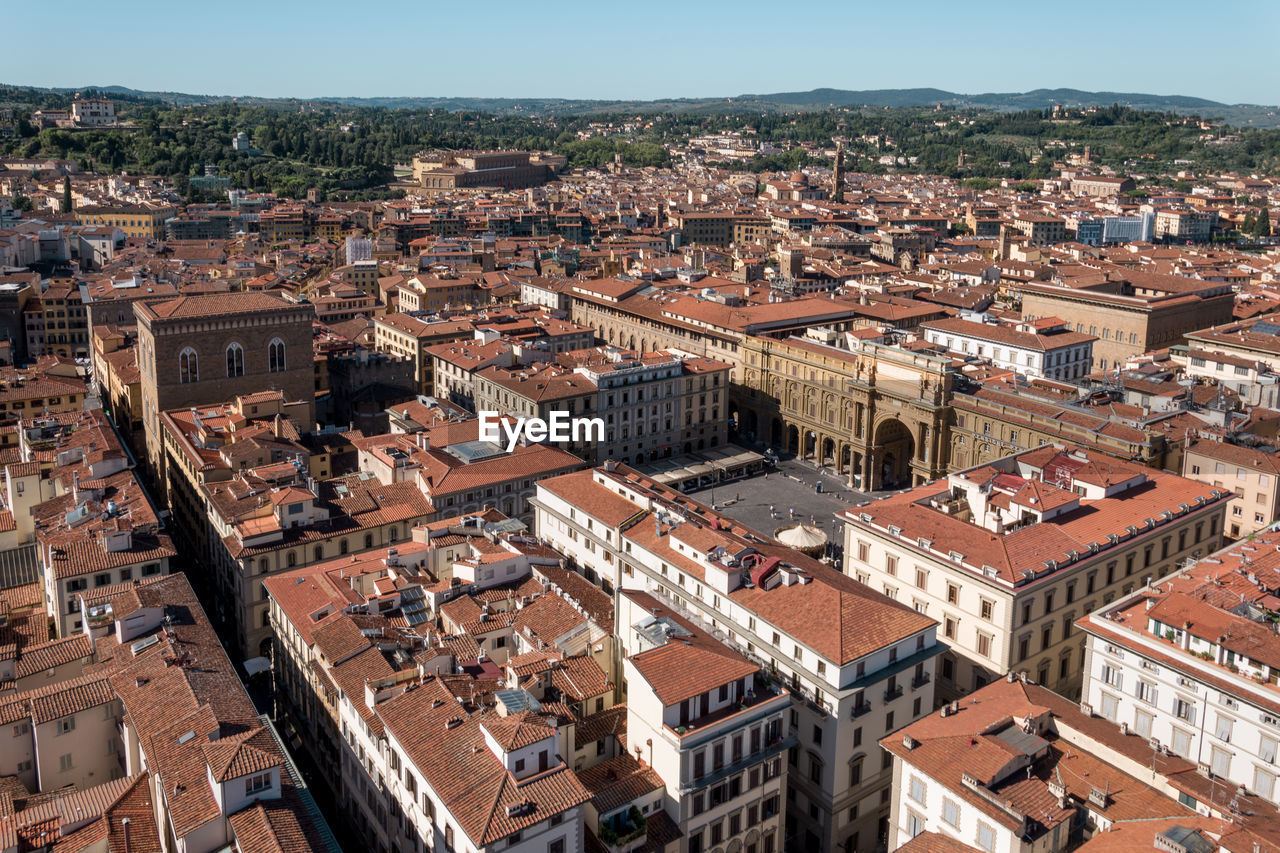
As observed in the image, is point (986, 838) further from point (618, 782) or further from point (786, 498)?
point (786, 498)

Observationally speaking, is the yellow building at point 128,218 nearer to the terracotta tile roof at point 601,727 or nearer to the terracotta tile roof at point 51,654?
the terracotta tile roof at point 51,654

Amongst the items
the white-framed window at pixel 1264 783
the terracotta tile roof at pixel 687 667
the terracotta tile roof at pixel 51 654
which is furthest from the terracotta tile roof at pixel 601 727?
the white-framed window at pixel 1264 783

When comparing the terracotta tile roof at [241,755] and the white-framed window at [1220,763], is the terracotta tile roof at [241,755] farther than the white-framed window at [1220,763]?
No

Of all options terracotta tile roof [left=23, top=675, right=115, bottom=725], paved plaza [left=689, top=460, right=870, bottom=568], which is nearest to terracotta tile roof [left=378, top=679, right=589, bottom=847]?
terracotta tile roof [left=23, top=675, right=115, bottom=725]

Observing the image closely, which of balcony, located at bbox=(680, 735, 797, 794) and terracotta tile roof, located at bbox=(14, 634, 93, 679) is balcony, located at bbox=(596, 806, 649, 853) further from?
terracotta tile roof, located at bbox=(14, 634, 93, 679)

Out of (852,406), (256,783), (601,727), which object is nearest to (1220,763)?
(601,727)

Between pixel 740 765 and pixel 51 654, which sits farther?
pixel 51 654
